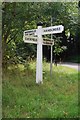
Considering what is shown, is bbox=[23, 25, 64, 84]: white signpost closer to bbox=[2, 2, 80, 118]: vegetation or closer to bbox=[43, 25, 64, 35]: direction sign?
bbox=[43, 25, 64, 35]: direction sign

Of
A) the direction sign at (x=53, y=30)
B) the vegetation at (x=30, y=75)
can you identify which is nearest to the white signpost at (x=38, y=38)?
the direction sign at (x=53, y=30)

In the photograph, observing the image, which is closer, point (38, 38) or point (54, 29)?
point (54, 29)

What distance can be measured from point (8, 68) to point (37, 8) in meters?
2.06

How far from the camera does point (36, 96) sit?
600 centimetres

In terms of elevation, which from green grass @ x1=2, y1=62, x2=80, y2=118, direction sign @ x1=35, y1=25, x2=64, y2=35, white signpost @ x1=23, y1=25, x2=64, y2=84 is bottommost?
green grass @ x1=2, y1=62, x2=80, y2=118

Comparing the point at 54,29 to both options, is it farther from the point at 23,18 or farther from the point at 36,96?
the point at 36,96

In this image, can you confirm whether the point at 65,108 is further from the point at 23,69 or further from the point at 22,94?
the point at 23,69

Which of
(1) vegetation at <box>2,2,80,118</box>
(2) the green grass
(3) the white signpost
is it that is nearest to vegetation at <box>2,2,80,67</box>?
(1) vegetation at <box>2,2,80,118</box>

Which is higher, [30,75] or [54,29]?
[54,29]

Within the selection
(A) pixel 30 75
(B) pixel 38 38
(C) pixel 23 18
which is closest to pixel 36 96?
(A) pixel 30 75

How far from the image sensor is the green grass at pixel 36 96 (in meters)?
5.21

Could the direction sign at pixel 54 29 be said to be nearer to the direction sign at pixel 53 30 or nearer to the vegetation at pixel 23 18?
the direction sign at pixel 53 30

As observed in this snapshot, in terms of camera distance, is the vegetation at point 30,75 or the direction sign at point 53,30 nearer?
the vegetation at point 30,75

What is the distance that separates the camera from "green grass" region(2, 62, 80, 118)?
17.1 feet
